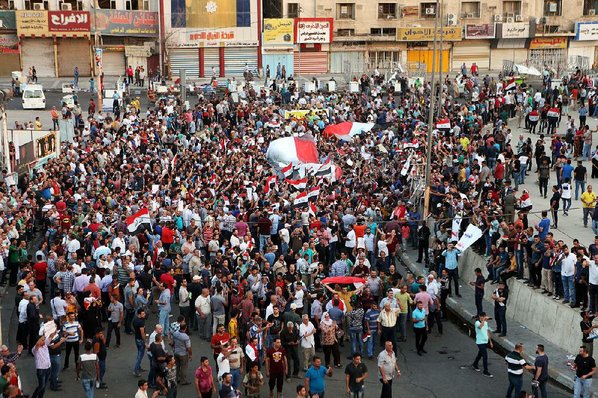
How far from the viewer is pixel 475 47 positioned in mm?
66562

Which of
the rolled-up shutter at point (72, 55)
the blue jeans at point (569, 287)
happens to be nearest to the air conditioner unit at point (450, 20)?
the rolled-up shutter at point (72, 55)

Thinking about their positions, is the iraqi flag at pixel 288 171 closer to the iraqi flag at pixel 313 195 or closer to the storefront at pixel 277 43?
the iraqi flag at pixel 313 195

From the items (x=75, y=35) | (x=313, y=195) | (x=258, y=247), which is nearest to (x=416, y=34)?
(x=75, y=35)

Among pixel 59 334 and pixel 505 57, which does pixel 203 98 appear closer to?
pixel 505 57

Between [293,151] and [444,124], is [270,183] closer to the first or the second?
[293,151]

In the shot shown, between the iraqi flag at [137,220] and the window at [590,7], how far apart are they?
53213 mm

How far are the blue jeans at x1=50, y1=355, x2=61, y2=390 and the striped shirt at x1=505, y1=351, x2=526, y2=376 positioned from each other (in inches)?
316

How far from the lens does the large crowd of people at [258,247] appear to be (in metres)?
17.5

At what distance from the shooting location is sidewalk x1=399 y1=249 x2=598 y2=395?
18.0 meters

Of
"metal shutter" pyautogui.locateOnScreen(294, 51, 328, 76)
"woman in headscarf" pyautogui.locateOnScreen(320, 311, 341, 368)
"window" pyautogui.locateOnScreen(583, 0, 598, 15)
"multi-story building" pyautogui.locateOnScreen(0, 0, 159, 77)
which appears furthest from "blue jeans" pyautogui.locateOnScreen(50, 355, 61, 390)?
"window" pyautogui.locateOnScreen(583, 0, 598, 15)

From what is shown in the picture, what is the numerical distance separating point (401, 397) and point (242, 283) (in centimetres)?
432

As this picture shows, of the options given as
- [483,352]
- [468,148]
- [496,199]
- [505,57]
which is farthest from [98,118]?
[505,57]

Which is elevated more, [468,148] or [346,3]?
[346,3]

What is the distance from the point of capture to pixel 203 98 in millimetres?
48375
